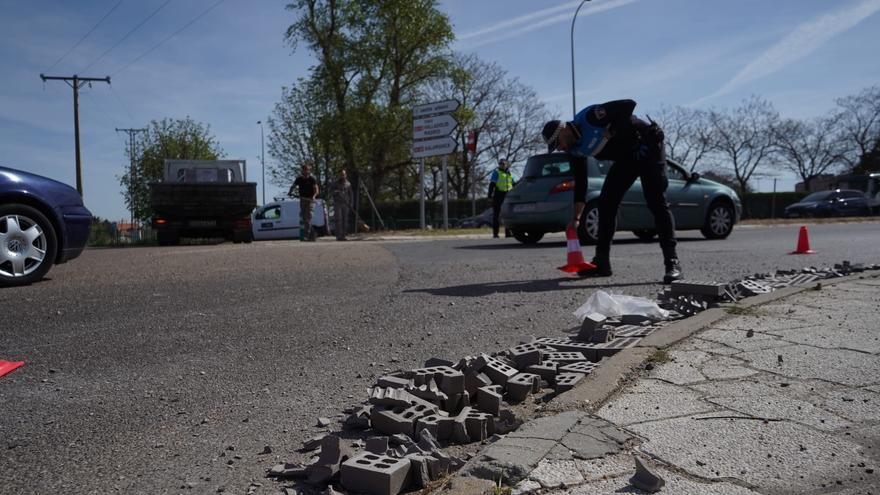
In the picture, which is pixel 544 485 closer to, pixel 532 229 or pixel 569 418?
pixel 569 418

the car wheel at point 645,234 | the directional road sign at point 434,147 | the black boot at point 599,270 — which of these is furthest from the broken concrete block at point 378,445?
the directional road sign at point 434,147

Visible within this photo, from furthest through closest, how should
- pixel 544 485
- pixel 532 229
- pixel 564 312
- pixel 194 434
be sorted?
pixel 532 229
pixel 564 312
pixel 194 434
pixel 544 485

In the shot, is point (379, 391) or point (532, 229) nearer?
point (379, 391)

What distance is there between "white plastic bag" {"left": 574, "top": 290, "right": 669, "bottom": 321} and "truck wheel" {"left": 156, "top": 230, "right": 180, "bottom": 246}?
14022 millimetres

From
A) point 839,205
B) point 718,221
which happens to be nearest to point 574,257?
point 718,221

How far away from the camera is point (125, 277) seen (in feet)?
23.3

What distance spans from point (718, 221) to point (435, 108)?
14.9 m

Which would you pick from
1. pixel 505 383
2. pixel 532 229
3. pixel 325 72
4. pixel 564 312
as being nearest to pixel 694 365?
pixel 505 383

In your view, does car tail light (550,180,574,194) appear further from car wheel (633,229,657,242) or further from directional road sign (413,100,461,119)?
directional road sign (413,100,461,119)

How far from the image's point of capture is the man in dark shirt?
57.9 feet

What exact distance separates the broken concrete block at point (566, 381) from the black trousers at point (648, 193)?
3.56m

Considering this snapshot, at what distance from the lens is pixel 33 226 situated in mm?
6527

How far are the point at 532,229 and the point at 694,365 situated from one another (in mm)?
9229

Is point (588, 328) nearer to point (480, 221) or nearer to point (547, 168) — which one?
point (547, 168)
